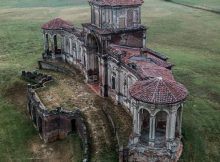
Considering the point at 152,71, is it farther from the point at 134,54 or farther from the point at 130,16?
the point at 130,16

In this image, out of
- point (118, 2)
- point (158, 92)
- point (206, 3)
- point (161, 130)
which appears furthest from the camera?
point (206, 3)

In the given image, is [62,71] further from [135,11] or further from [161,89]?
[161,89]

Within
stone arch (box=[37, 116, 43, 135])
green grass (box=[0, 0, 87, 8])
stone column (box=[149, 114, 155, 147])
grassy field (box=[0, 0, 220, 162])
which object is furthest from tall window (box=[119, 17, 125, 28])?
green grass (box=[0, 0, 87, 8])

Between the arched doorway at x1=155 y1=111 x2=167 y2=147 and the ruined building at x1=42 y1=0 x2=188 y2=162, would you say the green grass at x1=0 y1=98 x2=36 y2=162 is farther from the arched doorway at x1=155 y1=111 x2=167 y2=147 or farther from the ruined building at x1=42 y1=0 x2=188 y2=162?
the arched doorway at x1=155 y1=111 x2=167 y2=147

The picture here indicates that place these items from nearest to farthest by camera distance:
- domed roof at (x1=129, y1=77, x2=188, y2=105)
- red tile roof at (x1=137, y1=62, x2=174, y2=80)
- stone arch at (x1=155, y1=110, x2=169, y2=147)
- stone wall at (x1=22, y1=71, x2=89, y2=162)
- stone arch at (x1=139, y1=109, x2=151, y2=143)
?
domed roof at (x1=129, y1=77, x2=188, y2=105) → stone arch at (x1=155, y1=110, x2=169, y2=147) → stone arch at (x1=139, y1=109, x2=151, y2=143) → red tile roof at (x1=137, y1=62, x2=174, y2=80) → stone wall at (x1=22, y1=71, x2=89, y2=162)

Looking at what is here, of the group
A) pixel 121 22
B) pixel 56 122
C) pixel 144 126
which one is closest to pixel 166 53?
pixel 121 22

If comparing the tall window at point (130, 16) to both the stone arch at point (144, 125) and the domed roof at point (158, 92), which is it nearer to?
the stone arch at point (144, 125)
